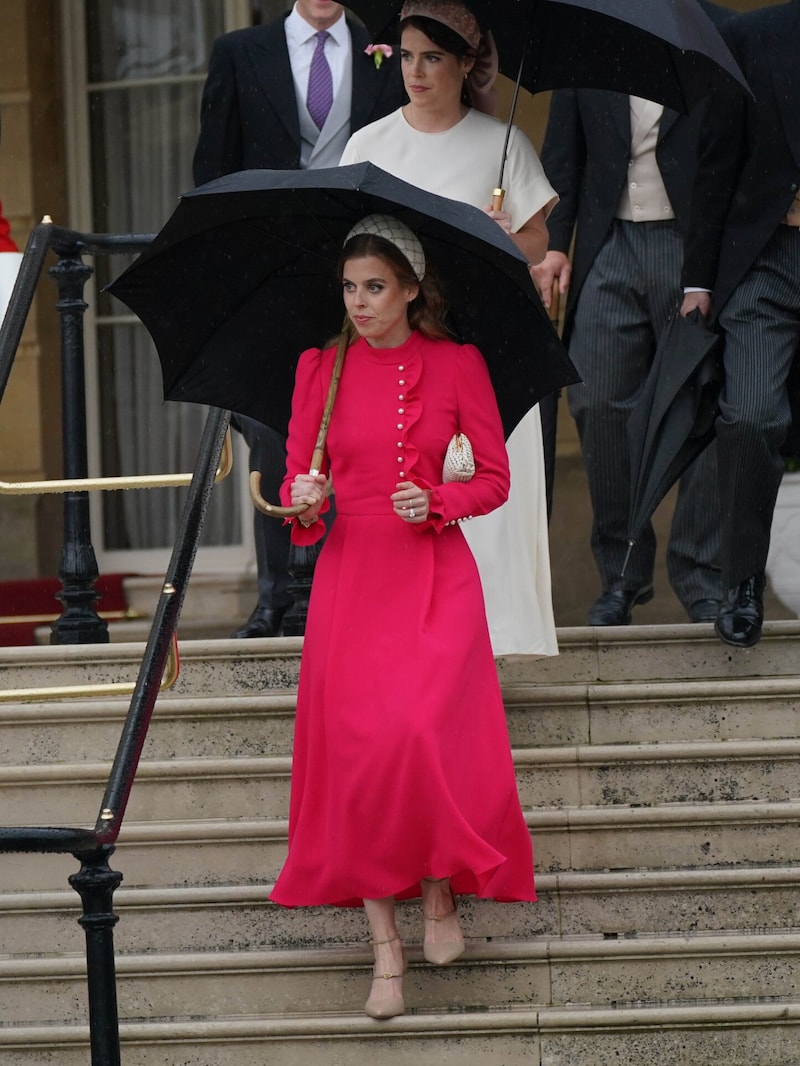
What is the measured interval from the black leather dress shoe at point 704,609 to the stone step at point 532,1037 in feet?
6.12

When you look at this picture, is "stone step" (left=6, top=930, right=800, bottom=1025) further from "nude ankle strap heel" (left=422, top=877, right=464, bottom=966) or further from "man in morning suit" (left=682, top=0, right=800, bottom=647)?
"man in morning suit" (left=682, top=0, right=800, bottom=647)

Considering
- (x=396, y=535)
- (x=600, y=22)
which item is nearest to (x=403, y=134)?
(x=600, y=22)

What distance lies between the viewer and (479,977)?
454 cm

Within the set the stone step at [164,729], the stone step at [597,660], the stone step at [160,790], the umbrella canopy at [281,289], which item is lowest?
the stone step at [160,790]

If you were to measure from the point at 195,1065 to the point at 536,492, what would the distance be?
187 centimetres

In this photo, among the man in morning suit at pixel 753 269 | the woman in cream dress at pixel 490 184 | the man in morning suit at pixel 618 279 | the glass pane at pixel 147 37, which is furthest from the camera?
the glass pane at pixel 147 37

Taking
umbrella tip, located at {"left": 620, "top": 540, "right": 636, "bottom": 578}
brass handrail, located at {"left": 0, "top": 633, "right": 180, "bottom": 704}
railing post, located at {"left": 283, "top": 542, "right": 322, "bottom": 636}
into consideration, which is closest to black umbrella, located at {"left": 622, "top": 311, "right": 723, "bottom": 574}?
umbrella tip, located at {"left": 620, "top": 540, "right": 636, "bottom": 578}

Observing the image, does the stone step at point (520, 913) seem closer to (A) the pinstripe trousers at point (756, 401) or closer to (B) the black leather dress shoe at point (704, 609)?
(A) the pinstripe trousers at point (756, 401)

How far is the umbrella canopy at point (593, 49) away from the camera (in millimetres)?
4793

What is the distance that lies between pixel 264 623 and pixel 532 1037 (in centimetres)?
223

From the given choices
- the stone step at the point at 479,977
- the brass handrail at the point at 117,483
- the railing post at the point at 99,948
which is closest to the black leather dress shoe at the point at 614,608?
the brass handrail at the point at 117,483

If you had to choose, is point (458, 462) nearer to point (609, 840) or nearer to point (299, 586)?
point (609, 840)

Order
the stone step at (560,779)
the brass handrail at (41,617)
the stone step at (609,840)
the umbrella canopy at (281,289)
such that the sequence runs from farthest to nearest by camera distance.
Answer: the brass handrail at (41,617) < the stone step at (560,779) < the stone step at (609,840) < the umbrella canopy at (281,289)

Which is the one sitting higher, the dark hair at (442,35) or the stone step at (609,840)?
the dark hair at (442,35)
